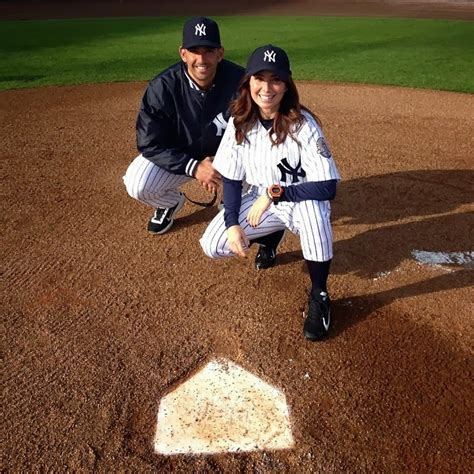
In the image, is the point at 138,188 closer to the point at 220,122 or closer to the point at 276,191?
the point at 220,122

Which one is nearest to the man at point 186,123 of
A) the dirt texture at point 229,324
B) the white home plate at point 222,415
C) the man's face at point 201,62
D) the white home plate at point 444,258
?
the man's face at point 201,62

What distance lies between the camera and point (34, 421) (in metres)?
2.22

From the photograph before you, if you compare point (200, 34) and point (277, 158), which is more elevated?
point (200, 34)

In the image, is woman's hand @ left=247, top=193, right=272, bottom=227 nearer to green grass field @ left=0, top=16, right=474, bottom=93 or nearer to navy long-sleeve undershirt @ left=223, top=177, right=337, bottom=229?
navy long-sleeve undershirt @ left=223, top=177, right=337, bottom=229

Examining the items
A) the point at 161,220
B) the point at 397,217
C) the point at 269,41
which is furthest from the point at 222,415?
the point at 269,41

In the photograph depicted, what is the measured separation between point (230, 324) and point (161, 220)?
131 cm

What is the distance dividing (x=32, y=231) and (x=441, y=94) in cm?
598

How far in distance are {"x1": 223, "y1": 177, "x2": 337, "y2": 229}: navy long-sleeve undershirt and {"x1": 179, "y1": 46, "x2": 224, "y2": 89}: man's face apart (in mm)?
818

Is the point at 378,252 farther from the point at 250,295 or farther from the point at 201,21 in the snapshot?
the point at 201,21

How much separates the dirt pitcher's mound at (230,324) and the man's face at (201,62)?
1.12 m

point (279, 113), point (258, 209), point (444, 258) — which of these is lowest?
point (444, 258)

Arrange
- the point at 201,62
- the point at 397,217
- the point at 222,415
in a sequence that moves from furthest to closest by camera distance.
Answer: the point at 397,217
the point at 201,62
the point at 222,415

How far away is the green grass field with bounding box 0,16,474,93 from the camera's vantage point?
8695 mm

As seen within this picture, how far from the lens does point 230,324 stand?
9.22ft
